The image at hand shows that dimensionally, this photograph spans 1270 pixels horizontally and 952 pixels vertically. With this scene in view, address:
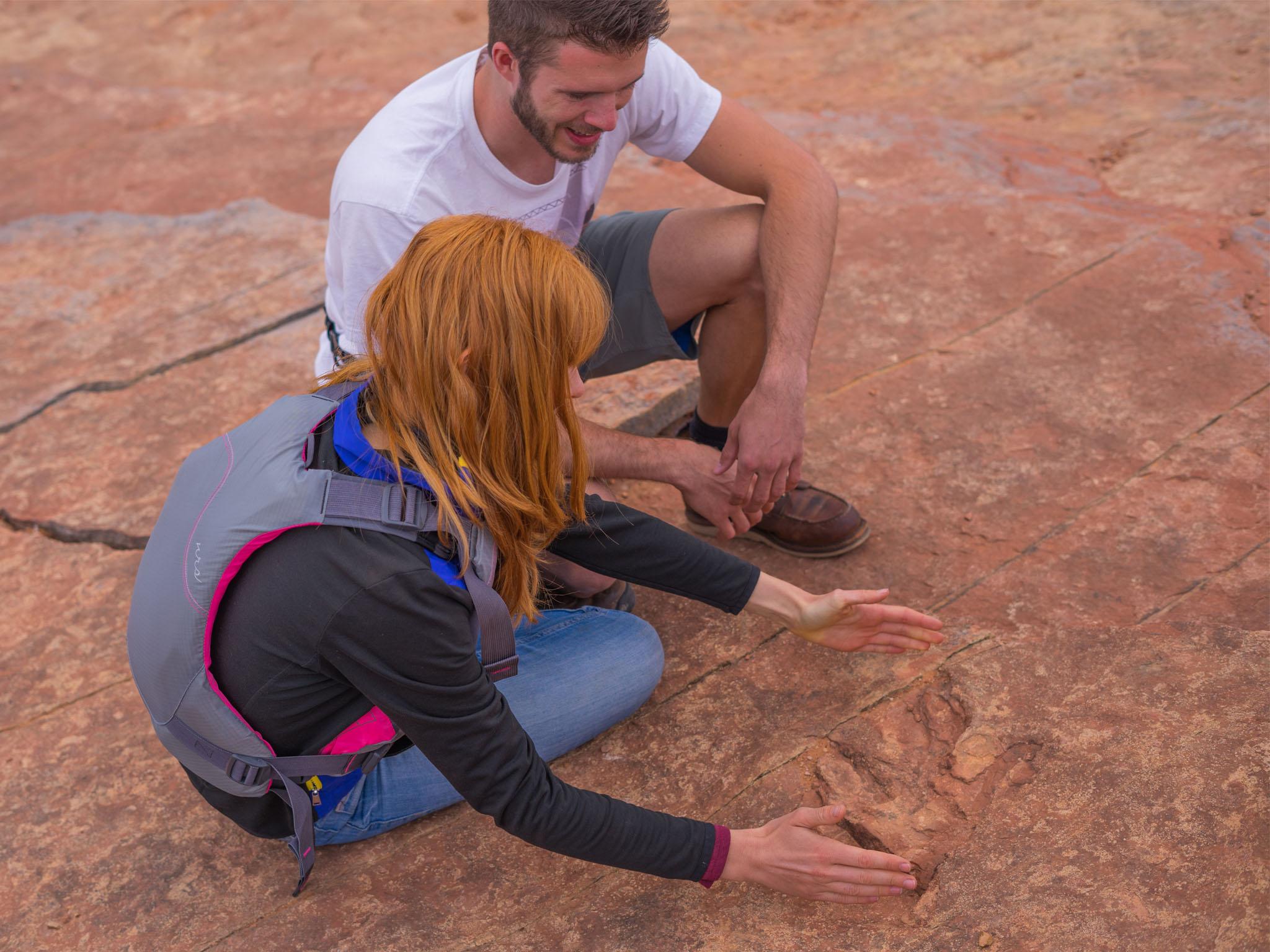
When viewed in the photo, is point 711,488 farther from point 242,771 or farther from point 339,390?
point 242,771

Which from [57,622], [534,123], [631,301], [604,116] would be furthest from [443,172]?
[57,622]

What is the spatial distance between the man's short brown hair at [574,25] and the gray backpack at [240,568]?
758mm

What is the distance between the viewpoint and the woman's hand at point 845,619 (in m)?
1.85

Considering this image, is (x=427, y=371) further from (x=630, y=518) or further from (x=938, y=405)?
(x=938, y=405)

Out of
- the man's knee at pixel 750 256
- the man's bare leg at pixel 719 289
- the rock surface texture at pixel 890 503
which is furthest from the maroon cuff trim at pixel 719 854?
the man's knee at pixel 750 256

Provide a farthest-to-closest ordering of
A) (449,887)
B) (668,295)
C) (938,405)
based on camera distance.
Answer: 1. (938,405)
2. (668,295)
3. (449,887)

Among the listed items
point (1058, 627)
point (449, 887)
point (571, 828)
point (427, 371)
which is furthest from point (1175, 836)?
point (427, 371)

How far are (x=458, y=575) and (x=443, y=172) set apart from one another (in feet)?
3.10

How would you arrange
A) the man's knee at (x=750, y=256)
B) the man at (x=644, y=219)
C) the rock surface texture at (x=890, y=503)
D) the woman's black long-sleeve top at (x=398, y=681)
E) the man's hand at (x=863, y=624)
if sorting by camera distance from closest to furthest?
the woman's black long-sleeve top at (x=398, y=681) < the rock surface texture at (x=890, y=503) < the man's hand at (x=863, y=624) < the man at (x=644, y=219) < the man's knee at (x=750, y=256)

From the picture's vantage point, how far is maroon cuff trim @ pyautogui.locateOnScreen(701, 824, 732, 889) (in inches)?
59.0

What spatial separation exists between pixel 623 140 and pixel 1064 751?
1.46 meters

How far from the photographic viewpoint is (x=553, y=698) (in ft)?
6.04

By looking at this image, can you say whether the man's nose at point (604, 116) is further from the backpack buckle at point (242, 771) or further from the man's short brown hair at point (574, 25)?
the backpack buckle at point (242, 771)

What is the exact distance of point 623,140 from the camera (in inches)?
92.0
